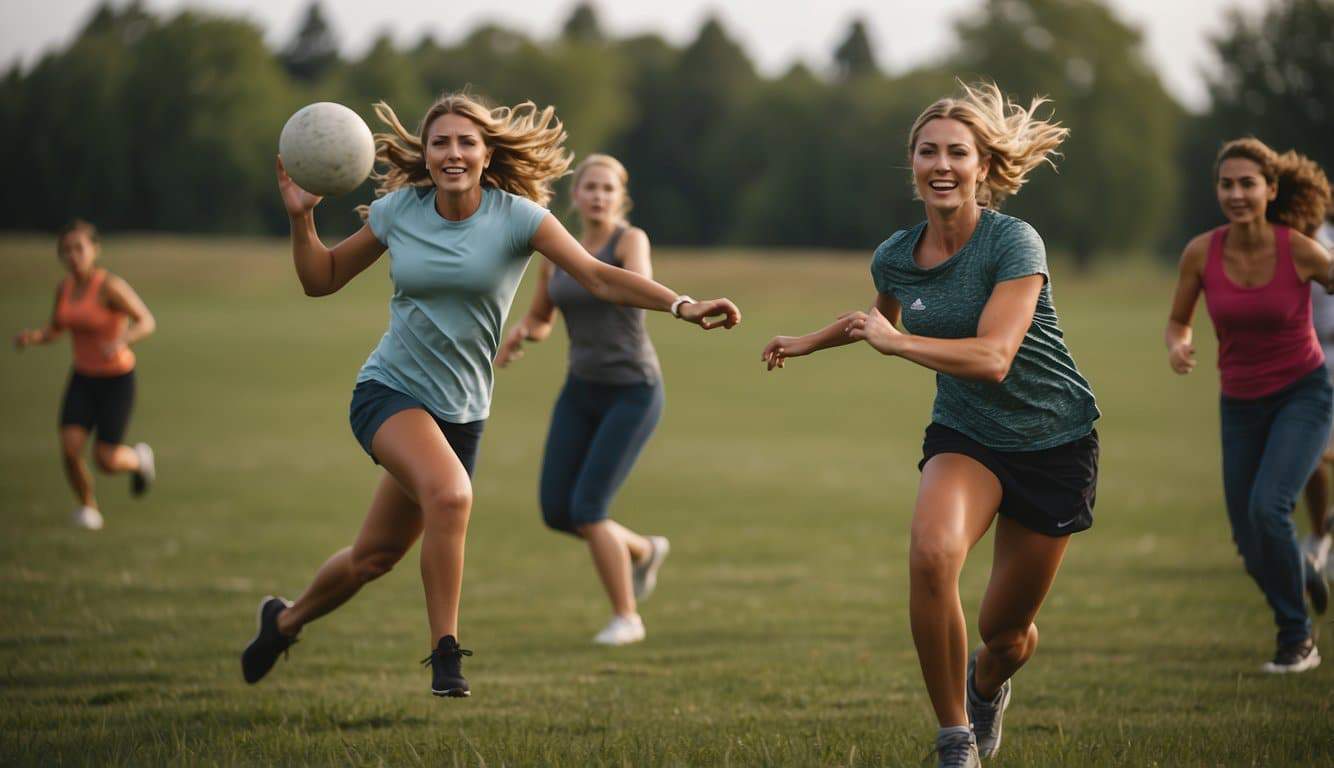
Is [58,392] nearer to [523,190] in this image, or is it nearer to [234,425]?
[234,425]

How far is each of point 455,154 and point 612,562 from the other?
3.54m

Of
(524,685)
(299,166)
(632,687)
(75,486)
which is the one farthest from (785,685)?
(75,486)

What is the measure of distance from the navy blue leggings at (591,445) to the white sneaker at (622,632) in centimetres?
59

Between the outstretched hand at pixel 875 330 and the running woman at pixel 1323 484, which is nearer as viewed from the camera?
the outstretched hand at pixel 875 330

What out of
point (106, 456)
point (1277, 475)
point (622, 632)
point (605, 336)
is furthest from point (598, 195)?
point (106, 456)

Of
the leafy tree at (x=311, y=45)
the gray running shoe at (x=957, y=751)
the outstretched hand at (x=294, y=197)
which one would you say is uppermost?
the leafy tree at (x=311, y=45)

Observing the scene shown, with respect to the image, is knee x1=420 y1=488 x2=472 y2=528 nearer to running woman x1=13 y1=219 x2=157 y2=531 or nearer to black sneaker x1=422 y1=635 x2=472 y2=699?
black sneaker x1=422 y1=635 x2=472 y2=699

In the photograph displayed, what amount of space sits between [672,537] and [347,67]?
79200 millimetres

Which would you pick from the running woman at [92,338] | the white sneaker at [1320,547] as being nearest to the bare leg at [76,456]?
the running woman at [92,338]

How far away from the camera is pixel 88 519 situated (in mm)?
13164

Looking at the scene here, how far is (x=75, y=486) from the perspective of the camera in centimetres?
1300

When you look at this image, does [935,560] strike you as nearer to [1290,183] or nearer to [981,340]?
[981,340]

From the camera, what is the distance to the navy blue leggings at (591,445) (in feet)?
27.7

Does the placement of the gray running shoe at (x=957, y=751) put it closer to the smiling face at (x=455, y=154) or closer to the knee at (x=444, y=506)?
the knee at (x=444, y=506)
